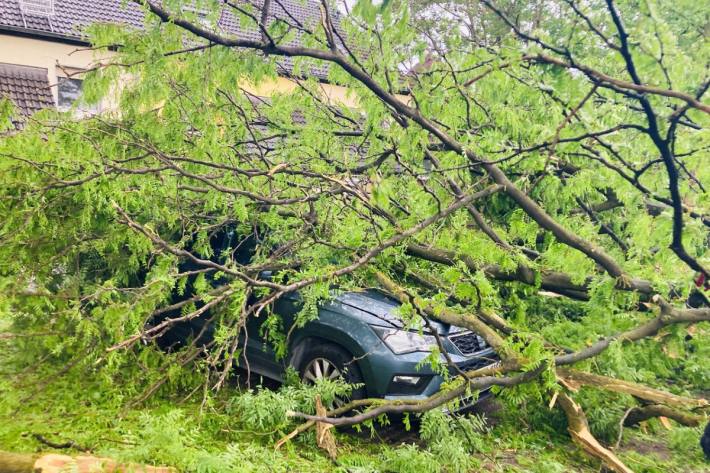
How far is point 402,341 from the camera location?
13.6 ft

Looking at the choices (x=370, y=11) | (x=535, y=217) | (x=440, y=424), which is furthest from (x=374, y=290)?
(x=370, y=11)

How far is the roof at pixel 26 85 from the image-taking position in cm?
1253

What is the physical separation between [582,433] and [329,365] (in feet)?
6.62

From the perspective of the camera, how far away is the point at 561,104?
2.98m

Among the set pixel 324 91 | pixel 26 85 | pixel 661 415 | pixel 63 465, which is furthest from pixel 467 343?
pixel 26 85

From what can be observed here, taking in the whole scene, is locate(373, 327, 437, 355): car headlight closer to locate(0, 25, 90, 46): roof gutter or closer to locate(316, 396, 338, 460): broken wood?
locate(316, 396, 338, 460): broken wood

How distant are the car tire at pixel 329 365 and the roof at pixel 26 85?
11041mm

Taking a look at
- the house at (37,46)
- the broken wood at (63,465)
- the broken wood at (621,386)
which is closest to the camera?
the broken wood at (63,465)

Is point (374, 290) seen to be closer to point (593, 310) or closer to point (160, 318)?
point (593, 310)

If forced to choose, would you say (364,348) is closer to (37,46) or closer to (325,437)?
(325,437)

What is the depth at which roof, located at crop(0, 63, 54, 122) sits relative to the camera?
12.5 m

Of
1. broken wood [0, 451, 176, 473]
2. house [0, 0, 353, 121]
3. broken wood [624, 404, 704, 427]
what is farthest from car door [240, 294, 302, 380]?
house [0, 0, 353, 121]

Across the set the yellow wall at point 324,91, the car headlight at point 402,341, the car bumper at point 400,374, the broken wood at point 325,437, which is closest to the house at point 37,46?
the yellow wall at point 324,91

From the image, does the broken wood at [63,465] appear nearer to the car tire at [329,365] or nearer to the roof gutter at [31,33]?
the car tire at [329,365]
